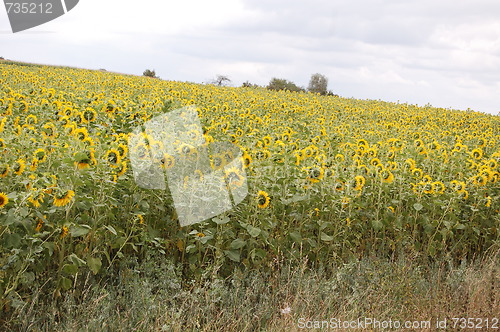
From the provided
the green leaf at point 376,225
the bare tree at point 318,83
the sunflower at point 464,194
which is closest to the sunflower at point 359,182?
the green leaf at point 376,225

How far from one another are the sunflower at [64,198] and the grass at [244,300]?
64 centimetres

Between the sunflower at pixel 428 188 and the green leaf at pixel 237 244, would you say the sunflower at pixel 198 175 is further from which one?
the sunflower at pixel 428 188

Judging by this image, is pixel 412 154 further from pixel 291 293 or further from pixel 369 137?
pixel 291 293

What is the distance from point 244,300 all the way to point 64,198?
63.4 inches

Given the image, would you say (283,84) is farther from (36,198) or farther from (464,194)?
(36,198)

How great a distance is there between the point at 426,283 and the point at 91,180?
10.8 feet

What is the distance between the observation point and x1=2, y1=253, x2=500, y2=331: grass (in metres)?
3.99

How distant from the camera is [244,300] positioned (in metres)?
4.37

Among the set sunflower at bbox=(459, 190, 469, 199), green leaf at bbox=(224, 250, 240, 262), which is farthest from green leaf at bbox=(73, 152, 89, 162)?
sunflower at bbox=(459, 190, 469, 199)

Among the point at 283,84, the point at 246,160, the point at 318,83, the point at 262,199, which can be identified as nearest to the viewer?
the point at 262,199

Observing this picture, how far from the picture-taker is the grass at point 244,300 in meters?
3.99

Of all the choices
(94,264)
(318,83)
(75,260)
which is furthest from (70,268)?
(318,83)

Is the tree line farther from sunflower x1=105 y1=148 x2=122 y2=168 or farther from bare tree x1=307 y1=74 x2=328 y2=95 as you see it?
sunflower x1=105 y1=148 x2=122 y2=168

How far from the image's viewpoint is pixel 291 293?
4738mm
